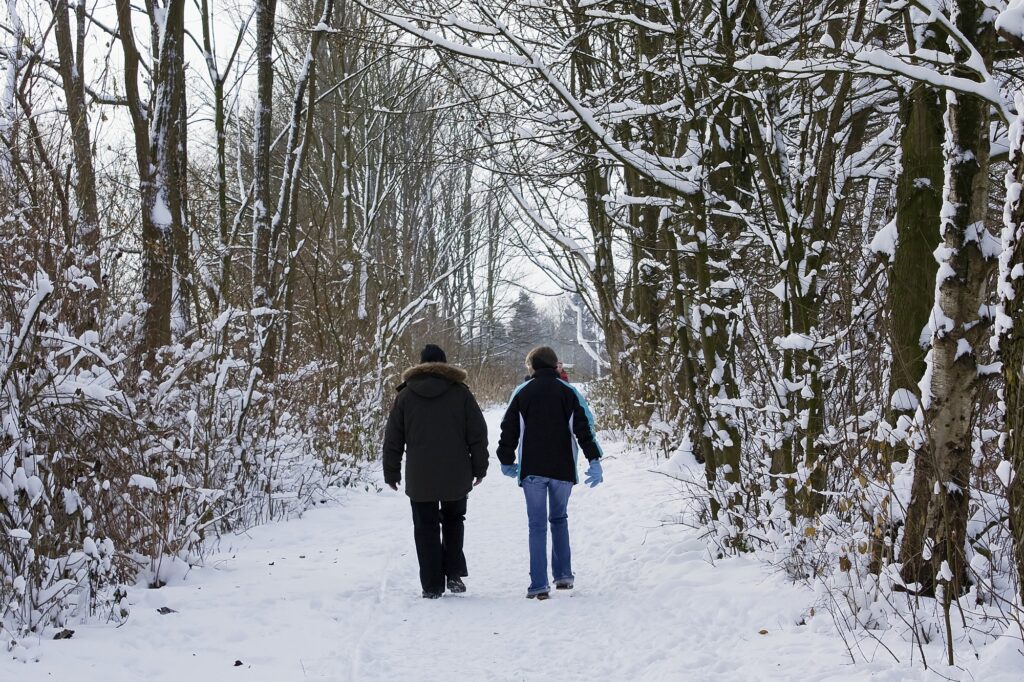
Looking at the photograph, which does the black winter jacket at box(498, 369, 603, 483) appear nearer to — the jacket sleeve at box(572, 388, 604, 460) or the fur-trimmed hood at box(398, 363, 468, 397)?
the jacket sleeve at box(572, 388, 604, 460)

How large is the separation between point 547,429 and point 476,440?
55cm

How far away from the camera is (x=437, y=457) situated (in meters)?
6.09

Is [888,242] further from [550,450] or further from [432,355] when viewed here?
[432,355]

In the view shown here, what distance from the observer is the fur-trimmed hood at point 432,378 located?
20.4ft

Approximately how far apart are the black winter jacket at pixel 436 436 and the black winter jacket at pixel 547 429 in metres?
0.25

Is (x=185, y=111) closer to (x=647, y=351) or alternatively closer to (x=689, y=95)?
(x=689, y=95)

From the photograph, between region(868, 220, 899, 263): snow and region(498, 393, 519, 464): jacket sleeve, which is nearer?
region(868, 220, 899, 263): snow

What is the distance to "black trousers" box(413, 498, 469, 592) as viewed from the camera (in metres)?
5.93

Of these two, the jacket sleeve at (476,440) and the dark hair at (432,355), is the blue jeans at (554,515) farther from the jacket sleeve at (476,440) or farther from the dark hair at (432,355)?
the dark hair at (432,355)

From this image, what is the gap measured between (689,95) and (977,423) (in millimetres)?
2853

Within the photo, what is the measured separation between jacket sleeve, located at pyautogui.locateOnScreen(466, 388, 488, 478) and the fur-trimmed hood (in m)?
0.17

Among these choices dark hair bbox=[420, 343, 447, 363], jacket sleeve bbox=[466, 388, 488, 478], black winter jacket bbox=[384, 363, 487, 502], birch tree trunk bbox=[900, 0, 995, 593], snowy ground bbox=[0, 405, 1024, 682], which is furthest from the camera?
dark hair bbox=[420, 343, 447, 363]

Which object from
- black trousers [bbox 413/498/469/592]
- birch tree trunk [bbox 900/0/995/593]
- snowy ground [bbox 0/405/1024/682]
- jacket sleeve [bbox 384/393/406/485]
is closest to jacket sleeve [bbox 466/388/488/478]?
black trousers [bbox 413/498/469/592]

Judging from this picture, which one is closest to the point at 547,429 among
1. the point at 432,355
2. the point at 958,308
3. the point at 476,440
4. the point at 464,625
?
the point at 476,440
